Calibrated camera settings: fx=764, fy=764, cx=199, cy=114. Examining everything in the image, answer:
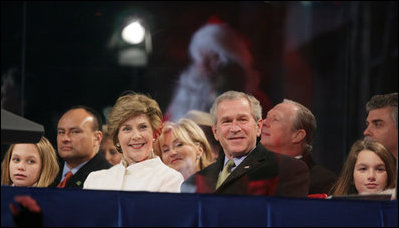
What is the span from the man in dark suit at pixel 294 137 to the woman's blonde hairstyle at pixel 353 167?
0.52ft

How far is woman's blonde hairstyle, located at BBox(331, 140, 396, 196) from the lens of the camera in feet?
18.9

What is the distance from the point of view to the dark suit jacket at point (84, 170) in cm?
673

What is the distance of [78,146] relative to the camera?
701cm

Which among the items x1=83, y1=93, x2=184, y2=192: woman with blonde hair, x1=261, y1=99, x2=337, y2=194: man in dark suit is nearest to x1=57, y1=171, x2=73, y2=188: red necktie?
x1=83, y1=93, x2=184, y2=192: woman with blonde hair

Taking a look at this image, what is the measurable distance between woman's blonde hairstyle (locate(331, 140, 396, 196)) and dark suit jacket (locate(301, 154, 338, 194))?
0.08m

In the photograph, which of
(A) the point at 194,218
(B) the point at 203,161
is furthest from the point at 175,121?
(A) the point at 194,218

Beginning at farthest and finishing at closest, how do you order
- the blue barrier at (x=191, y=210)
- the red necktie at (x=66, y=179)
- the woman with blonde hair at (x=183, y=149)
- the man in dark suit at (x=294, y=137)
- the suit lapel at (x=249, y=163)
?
the red necktie at (x=66, y=179) < the woman with blonde hair at (x=183, y=149) < the man in dark suit at (x=294, y=137) < the suit lapel at (x=249, y=163) < the blue barrier at (x=191, y=210)

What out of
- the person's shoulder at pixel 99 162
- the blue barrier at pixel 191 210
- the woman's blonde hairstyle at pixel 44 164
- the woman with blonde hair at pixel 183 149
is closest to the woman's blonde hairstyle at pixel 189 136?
the woman with blonde hair at pixel 183 149

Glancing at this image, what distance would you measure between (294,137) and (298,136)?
44mm

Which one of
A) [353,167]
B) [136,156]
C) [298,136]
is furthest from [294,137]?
[136,156]

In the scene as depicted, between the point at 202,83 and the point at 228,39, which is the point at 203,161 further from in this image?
the point at 228,39

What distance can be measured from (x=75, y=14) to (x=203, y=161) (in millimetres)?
2215

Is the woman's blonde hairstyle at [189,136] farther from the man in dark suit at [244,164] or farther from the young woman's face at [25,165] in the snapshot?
the young woman's face at [25,165]

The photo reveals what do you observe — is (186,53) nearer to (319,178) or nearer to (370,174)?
(319,178)
